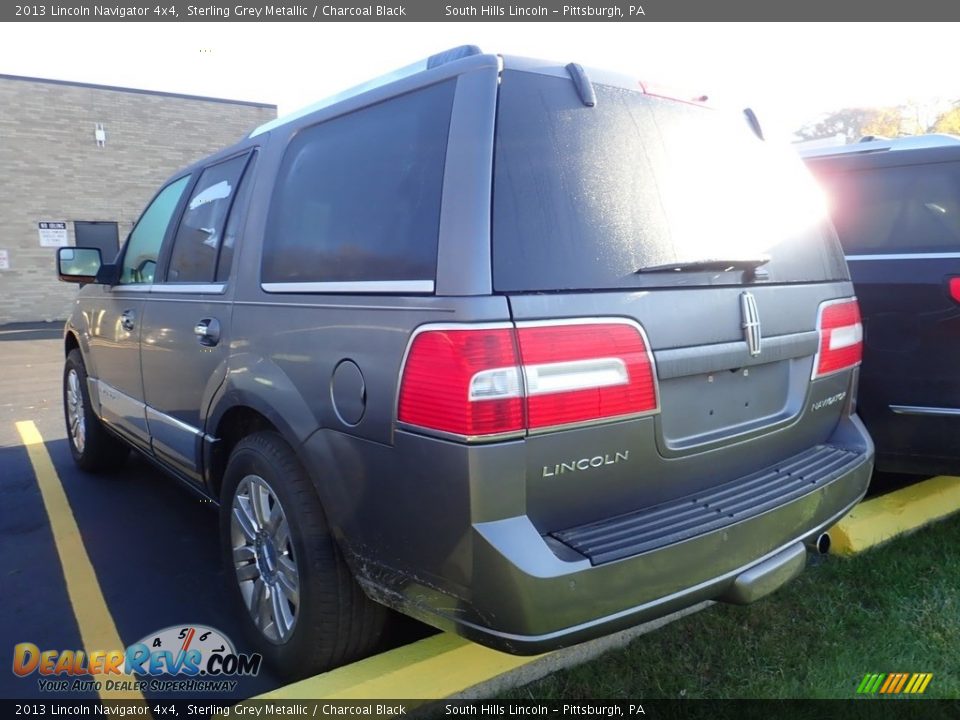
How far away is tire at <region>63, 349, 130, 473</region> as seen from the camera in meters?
4.90

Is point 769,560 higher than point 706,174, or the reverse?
point 706,174

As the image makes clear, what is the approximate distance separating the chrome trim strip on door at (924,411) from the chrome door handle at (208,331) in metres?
3.25

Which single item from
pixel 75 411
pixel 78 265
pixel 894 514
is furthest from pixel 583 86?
pixel 75 411

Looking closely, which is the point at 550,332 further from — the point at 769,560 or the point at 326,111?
the point at 326,111

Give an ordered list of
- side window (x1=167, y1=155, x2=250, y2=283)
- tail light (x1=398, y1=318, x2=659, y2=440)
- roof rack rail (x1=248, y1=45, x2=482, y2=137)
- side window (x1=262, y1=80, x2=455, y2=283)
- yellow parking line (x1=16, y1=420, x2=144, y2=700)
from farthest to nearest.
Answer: side window (x1=167, y1=155, x2=250, y2=283)
yellow parking line (x1=16, y1=420, x2=144, y2=700)
roof rack rail (x1=248, y1=45, x2=482, y2=137)
side window (x1=262, y1=80, x2=455, y2=283)
tail light (x1=398, y1=318, x2=659, y2=440)

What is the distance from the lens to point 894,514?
3.75 metres

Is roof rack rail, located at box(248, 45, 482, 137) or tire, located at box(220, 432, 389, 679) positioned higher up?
roof rack rail, located at box(248, 45, 482, 137)

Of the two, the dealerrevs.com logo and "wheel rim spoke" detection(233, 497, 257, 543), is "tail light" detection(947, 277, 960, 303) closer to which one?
"wheel rim spoke" detection(233, 497, 257, 543)

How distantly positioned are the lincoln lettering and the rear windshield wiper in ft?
1.75

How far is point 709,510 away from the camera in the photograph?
2162 millimetres

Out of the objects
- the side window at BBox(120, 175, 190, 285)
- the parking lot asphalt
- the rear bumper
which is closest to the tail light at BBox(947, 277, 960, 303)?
the rear bumper

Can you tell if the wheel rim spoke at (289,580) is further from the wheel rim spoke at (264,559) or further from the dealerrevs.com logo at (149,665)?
the dealerrevs.com logo at (149,665)

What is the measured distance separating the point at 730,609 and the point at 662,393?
146cm

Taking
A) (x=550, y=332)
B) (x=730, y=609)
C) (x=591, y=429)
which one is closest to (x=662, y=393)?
(x=591, y=429)
